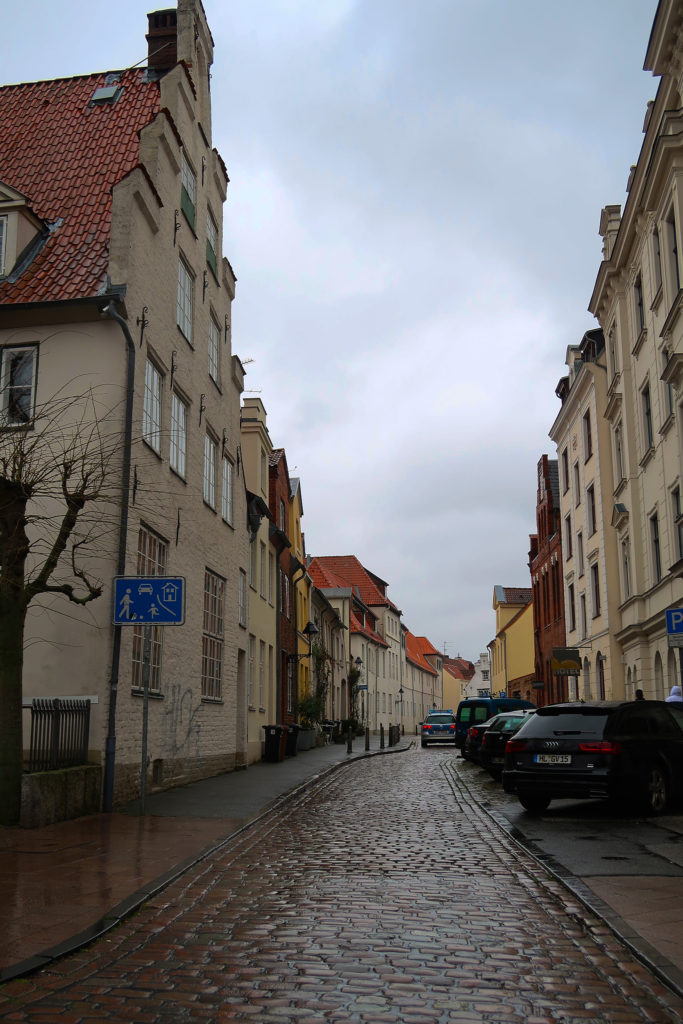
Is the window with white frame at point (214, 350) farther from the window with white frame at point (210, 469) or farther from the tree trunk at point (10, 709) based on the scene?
the tree trunk at point (10, 709)

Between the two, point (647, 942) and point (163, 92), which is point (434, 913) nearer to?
point (647, 942)

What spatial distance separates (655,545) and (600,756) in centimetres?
1607

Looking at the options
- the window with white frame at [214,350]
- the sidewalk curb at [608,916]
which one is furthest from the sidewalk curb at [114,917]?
the window with white frame at [214,350]

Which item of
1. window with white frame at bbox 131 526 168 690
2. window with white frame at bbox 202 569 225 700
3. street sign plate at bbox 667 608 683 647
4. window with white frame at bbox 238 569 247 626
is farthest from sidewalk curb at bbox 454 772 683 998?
window with white frame at bbox 238 569 247 626

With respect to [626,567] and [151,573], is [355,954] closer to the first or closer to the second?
[151,573]

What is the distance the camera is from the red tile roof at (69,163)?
15.4 meters

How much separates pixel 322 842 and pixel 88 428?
A: 666 centimetres

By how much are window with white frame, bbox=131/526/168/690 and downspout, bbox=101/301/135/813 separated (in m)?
1.10

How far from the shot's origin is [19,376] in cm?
1520

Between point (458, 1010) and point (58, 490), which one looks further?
point (58, 490)

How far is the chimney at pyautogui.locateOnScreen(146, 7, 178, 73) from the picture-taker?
23812 millimetres

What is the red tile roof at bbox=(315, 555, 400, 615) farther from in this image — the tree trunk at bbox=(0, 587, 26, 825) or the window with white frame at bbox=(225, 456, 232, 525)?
the tree trunk at bbox=(0, 587, 26, 825)

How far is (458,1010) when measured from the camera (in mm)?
4797

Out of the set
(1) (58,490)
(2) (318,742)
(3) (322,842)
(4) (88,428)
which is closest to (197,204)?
(4) (88,428)
